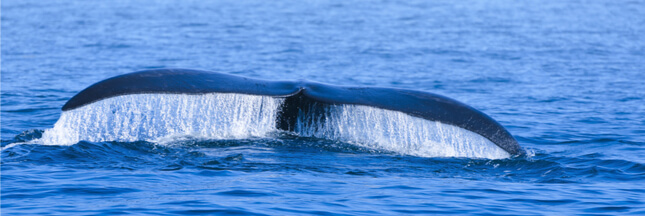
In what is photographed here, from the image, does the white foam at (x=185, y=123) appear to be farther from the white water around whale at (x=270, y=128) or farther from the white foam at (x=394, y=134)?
the white foam at (x=394, y=134)

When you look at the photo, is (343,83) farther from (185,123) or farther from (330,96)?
(330,96)

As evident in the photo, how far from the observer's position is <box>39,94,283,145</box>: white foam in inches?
325

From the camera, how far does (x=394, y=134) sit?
9.49 metres

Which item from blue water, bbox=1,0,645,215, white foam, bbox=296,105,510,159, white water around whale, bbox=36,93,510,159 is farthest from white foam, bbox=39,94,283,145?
white foam, bbox=296,105,510,159

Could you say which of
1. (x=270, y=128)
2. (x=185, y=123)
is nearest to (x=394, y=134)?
(x=270, y=128)

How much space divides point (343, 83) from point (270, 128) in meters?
8.27

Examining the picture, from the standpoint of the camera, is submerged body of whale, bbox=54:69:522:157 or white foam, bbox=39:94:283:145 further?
white foam, bbox=39:94:283:145

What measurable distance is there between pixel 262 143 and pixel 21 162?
245 centimetres

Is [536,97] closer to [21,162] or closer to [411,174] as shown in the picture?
[411,174]

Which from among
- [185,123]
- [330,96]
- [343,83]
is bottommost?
[185,123]

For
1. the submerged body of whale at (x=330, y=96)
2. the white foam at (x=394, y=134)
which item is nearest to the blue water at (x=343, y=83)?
the white foam at (x=394, y=134)

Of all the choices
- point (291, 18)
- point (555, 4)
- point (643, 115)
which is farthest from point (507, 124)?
point (555, 4)

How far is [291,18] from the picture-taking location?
30.9m

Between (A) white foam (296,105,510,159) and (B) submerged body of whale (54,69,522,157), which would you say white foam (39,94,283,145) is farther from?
(A) white foam (296,105,510,159)
